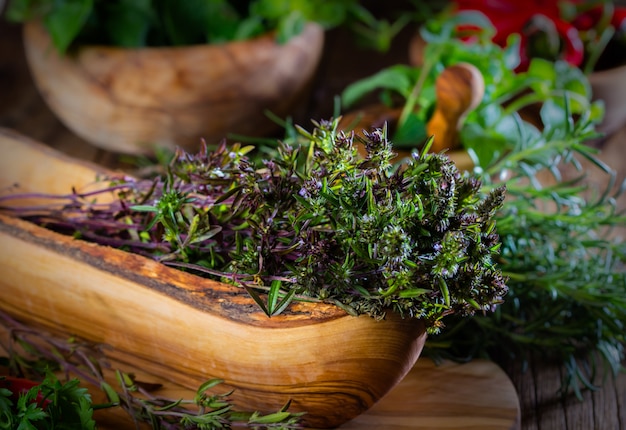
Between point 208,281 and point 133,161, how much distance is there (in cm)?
52

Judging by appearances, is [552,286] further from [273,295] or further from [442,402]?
[273,295]

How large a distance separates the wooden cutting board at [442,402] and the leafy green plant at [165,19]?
532mm

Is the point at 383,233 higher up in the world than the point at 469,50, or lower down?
lower down

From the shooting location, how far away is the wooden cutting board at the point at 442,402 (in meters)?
0.66

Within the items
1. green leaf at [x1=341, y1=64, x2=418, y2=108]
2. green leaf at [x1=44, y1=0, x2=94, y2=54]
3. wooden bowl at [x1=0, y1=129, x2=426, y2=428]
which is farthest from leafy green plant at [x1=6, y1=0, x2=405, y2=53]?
wooden bowl at [x1=0, y1=129, x2=426, y2=428]

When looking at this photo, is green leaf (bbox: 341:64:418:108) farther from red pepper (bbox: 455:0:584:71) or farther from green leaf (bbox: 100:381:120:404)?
green leaf (bbox: 100:381:120:404)

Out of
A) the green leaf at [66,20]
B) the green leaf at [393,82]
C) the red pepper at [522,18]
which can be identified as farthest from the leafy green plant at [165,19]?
the red pepper at [522,18]

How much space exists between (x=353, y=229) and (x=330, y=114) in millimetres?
690

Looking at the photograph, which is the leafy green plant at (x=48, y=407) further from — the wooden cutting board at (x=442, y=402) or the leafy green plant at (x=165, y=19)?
the leafy green plant at (x=165, y=19)

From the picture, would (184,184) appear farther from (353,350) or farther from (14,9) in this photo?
(14,9)

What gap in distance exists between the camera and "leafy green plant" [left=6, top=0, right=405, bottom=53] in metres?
1.00

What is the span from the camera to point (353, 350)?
0.57m

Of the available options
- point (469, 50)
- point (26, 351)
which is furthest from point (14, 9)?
point (469, 50)

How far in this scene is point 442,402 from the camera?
686mm
